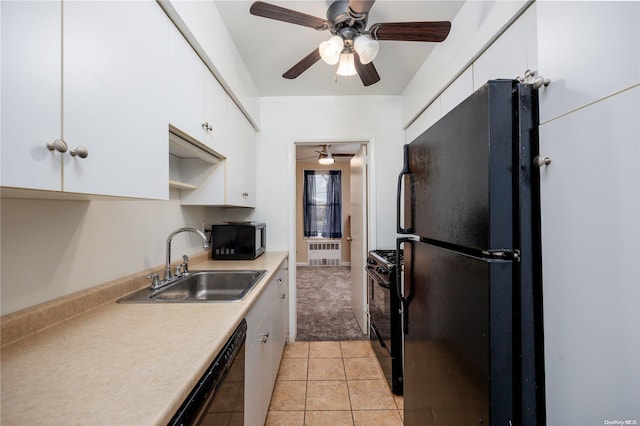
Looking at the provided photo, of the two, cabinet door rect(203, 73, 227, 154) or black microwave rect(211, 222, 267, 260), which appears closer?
cabinet door rect(203, 73, 227, 154)

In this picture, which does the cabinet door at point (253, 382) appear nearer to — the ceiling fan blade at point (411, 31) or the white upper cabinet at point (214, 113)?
the white upper cabinet at point (214, 113)

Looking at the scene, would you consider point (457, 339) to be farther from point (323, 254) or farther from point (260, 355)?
point (323, 254)

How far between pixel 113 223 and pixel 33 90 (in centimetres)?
79

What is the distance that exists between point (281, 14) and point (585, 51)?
47.2 inches

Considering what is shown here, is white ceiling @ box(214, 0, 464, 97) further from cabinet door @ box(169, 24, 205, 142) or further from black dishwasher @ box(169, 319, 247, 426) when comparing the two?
black dishwasher @ box(169, 319, 247, 426)

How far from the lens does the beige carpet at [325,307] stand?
2619mm

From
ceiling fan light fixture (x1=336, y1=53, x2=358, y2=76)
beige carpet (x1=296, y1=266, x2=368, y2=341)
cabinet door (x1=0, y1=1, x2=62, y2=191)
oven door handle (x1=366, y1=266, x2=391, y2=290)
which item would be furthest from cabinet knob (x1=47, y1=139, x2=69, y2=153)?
beige carpet (x1=296, y1=266, x2=368, y2=341)

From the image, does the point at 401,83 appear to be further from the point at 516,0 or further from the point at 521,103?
the point at 521,103

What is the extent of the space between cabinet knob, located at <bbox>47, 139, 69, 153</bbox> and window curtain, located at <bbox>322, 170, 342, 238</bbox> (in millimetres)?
5346

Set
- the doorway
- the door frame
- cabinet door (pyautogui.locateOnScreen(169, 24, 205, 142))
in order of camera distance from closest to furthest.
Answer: cabinet door (pyautogui.locateOnScreen(169, 24, 205, 142)) → the door frame → the doorway

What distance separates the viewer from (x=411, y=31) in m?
1.29

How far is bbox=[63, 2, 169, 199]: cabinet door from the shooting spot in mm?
612

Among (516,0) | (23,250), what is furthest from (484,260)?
(23,250)

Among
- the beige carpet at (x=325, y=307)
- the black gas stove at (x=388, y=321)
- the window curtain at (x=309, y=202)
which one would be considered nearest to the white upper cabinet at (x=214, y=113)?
the black gas stove at (x=388, y=321)
